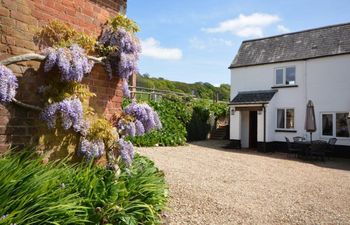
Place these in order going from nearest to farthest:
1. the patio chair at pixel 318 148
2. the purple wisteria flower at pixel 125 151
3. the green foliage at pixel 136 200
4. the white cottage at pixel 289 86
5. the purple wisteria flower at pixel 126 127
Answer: the green foliage at pixel 136 200, the purple wisteria flower at pixel 125 151, the purple wisteria flower at pixel 126 127, the patio chair at pixel 318 148, the white cottage at pixel 289 86

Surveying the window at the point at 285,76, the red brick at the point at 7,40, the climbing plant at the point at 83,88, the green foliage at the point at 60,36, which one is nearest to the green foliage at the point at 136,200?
the climbing plant at the point at 83,88

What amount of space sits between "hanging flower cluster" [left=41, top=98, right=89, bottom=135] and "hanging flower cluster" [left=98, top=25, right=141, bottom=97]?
Result: 1162 millimetres

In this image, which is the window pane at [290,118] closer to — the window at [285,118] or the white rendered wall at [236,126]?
the window at [285,118]

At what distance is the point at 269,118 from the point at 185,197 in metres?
14.0

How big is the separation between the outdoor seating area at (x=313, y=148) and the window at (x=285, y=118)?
6.72 feet

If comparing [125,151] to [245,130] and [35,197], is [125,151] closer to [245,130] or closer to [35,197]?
[35,197]

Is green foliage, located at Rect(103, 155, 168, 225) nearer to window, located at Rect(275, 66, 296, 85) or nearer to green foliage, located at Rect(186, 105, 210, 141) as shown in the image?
window, located at Rect(275, 66, 296, 85)

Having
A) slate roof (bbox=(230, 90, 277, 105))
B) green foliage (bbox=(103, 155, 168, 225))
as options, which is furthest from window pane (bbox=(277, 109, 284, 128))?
green foliage (bbox=(103, 155, 168, 225))

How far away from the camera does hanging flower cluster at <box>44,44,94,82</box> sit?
4547 mm

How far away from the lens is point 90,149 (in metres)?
5.08

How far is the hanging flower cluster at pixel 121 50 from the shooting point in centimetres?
555

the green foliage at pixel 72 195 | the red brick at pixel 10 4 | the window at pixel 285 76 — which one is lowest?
the green foliage at pixel 72 195

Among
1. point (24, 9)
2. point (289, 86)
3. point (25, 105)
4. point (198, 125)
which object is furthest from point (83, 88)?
point (198, 125)

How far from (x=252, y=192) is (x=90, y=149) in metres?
A: 5.25
